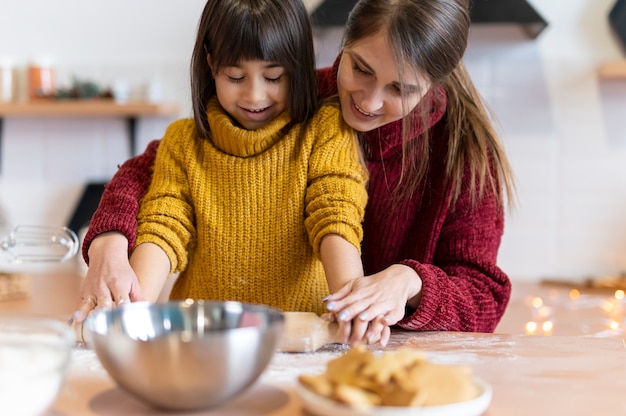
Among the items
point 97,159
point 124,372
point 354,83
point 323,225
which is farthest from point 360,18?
point 97,159

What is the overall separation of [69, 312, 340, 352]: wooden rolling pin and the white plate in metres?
0.22

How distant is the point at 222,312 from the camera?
30.2 inches

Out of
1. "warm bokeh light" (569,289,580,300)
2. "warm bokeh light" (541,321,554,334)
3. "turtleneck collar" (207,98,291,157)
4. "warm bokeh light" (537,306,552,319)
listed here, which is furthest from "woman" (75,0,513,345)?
"warm bokeh light" (569,289,580,300)

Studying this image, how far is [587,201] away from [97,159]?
60.0 inches

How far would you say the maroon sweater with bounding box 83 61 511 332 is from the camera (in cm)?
115

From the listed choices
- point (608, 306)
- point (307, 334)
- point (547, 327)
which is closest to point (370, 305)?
point (307, 334)

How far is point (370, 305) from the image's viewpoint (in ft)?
3.03

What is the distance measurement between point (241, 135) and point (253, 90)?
68mm

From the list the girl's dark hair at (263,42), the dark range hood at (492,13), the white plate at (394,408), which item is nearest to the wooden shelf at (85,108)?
the dark range hood at (492,13)

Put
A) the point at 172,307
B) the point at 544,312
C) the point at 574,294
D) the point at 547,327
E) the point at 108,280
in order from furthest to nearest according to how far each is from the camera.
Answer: the point at 574,294 → the point at 544,312 → the point at 547,327 → the point at 108,280 → the point at 172,307

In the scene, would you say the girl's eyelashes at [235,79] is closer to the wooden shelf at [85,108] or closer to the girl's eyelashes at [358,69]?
the girl's eyelashes at [358,69]

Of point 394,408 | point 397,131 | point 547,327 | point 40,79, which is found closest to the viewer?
point 394,408

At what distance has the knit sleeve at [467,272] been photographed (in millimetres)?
1067

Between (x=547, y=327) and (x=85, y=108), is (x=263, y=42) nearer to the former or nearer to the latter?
(x=547, y=327)
